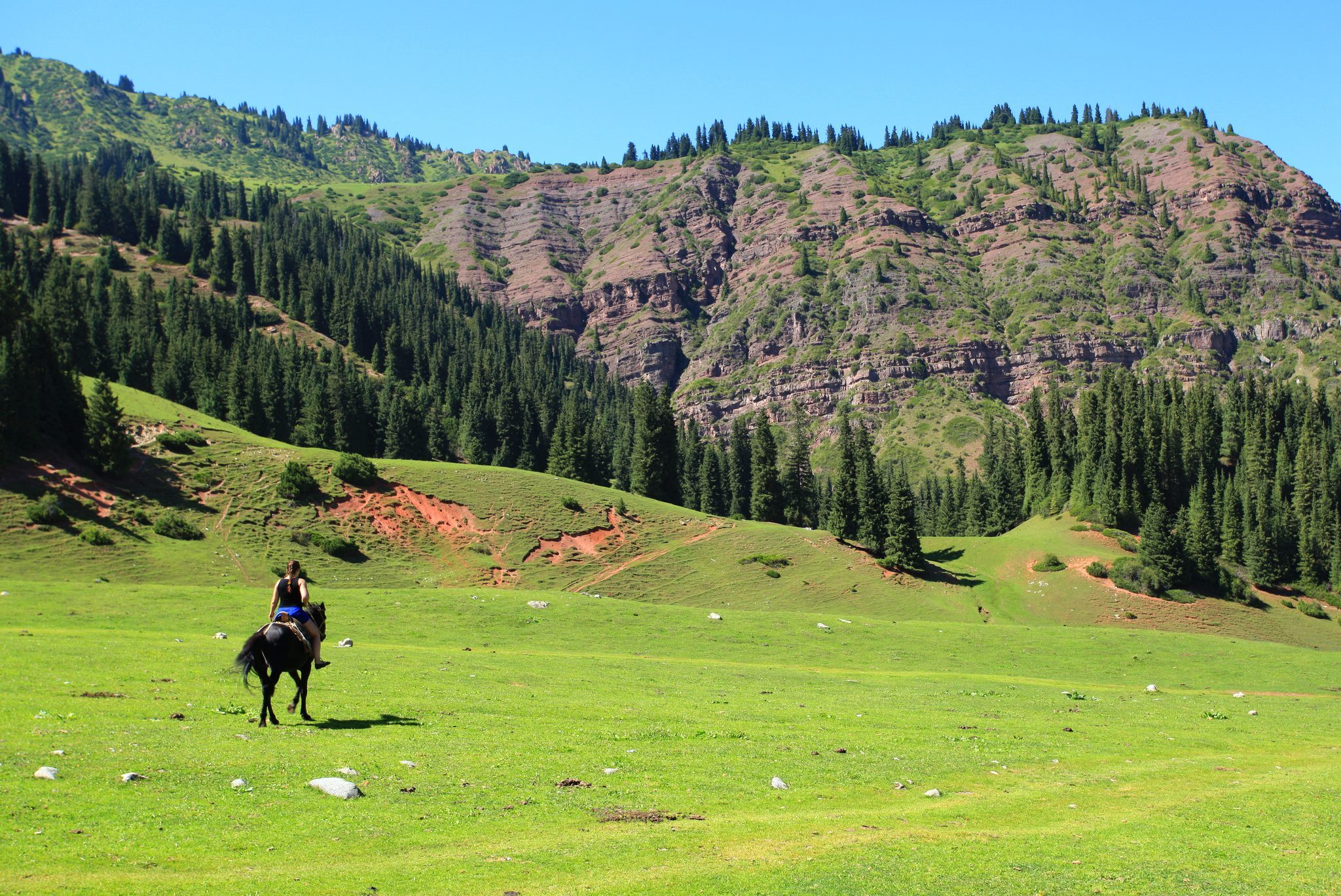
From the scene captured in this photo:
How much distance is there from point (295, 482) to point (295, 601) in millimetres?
61652

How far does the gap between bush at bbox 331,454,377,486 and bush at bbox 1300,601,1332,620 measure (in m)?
99.5

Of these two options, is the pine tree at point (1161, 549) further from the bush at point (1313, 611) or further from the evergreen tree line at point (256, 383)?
the evergreen tree line at point (256, 383)

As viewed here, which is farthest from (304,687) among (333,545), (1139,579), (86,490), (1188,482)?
(1188,482)

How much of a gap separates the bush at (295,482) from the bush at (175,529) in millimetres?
9355

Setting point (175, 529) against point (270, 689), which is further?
point (175, 529)

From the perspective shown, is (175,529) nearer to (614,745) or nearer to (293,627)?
(293,627)

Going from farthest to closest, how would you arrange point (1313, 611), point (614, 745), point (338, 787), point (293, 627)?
point (1313, 611) → point (614, 745) → point (293, 627) → point (338, 787)

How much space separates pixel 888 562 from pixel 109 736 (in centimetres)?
7402

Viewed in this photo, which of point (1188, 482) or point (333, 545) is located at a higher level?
point (1188, 482)

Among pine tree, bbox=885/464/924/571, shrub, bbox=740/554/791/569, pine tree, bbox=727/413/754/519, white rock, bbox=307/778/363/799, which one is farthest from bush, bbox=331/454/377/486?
white rock, bbox=307/778/363/799

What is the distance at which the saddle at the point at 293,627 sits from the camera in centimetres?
1986

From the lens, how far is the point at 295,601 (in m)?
20.9

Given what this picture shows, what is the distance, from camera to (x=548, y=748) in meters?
19.8

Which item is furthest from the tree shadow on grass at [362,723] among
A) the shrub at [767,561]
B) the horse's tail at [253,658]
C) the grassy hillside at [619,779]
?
the shrub at [767,561]
